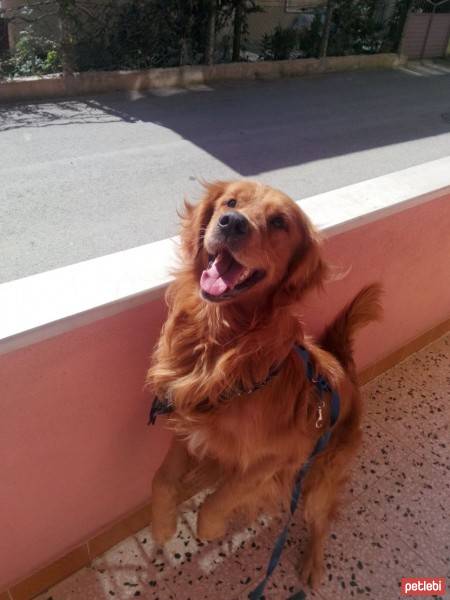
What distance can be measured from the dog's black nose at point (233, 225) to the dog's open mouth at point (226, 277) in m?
0.09

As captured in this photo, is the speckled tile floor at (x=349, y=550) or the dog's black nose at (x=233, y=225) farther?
the speckled tile floor at (x=349, y=550)

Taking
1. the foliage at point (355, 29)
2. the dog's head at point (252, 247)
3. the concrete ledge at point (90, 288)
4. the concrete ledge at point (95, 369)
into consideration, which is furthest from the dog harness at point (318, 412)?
the foliage at point (355, 29)

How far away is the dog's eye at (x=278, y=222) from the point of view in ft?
5.36

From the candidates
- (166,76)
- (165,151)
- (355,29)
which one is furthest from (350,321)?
(355,29)

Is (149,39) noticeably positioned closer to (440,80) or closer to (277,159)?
(277,159)

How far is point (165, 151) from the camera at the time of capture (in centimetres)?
634

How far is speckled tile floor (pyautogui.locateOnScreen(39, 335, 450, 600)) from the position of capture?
203 centimetres

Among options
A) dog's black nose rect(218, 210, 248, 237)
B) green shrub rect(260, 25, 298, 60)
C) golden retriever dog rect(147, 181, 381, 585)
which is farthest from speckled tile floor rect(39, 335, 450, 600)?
green shrub rect(260, 25, 298, 60)

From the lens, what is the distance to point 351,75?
12375 millimetres

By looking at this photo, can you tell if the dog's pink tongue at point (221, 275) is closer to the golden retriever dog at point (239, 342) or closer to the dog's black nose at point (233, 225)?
the golden retriever dog at point (239, 342)

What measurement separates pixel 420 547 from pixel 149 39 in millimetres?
10179

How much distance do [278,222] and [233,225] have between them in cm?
20

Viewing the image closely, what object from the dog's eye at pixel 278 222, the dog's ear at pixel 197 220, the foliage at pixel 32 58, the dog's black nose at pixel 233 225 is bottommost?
the foliage at pixel 32 58

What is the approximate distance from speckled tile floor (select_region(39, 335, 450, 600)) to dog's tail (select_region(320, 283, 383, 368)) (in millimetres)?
778
